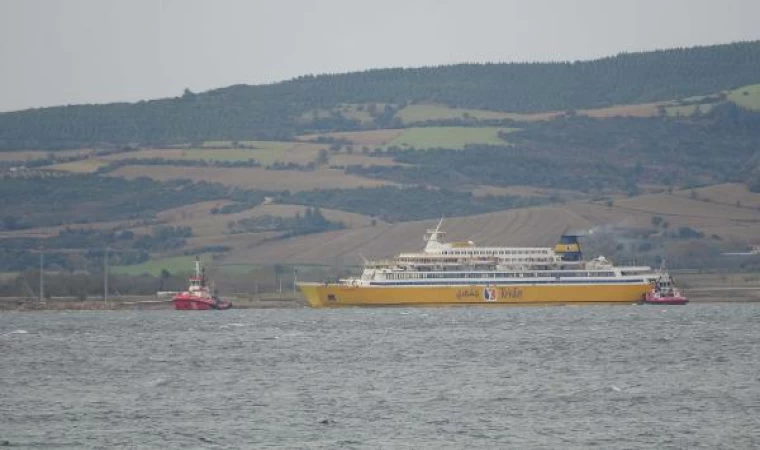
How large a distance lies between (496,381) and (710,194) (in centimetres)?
12669

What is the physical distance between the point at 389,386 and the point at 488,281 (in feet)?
205

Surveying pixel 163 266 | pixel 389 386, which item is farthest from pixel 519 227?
pixel 389 386

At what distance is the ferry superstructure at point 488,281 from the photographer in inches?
4749

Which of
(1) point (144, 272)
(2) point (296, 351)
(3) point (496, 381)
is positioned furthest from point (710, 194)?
(3) point (496, 381)

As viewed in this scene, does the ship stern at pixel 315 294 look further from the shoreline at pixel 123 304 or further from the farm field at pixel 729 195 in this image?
the farm field at pixel 729 195

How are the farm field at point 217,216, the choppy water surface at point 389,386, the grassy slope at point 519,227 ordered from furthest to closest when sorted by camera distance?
the farm field at point 217,216 < the grassy slope at point 519,227 < the choppy water surface at point 389,386

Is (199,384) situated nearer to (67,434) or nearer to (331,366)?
(331,366)

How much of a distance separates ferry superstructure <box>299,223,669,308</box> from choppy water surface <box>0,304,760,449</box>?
69.4 feet

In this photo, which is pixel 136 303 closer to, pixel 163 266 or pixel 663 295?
pixel 163 266

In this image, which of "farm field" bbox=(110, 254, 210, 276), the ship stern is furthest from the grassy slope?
the ship stern

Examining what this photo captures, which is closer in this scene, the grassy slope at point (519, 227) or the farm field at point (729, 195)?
the grassy slope at point (519, 227)

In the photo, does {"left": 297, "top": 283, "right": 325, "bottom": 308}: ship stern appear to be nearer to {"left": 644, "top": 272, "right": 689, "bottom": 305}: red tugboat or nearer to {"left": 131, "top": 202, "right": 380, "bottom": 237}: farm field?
{"left": 644, "top": 272, "right": 689, "bottom": 305}: red tugboat

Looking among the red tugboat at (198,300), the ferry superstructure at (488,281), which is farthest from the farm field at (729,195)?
the red tugboat at (198,300)

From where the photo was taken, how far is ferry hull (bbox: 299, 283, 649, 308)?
120438mm
